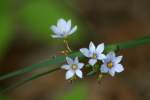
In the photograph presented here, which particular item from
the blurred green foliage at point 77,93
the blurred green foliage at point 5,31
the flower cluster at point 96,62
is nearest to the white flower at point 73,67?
the flower cluster at point 96,62

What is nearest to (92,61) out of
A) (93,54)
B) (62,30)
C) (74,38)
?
(93,54)

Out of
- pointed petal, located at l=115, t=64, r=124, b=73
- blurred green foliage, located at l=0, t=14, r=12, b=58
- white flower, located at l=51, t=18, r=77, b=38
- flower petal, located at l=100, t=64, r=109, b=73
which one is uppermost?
blurred green foliage, located at l=0, t=14, r=12, b=58

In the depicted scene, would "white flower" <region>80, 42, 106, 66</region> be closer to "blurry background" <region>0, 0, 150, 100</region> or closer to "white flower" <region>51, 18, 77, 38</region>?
"white flower" <region>51, 18, 77, 38</region>

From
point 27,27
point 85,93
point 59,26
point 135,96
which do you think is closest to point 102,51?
point 59,26

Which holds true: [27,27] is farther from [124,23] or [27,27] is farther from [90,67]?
[90,67]

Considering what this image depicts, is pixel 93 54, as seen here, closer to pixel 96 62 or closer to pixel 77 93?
pixel 96 62

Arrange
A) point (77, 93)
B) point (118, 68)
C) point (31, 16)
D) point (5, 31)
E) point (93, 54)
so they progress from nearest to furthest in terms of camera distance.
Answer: point (93, 54), point (118, 68), point (77, 93), point (5, 31), point (31, 16)

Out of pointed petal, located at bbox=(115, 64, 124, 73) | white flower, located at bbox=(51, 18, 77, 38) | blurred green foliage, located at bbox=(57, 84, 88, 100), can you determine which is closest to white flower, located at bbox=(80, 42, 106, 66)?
pointed petal, located at bbox=(115, 64, 124, 73)
